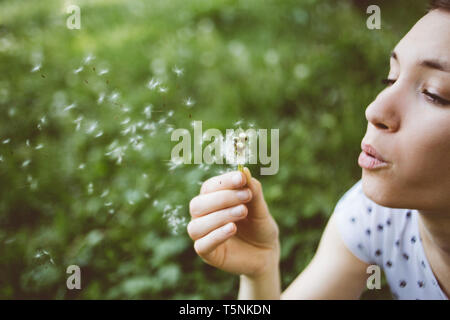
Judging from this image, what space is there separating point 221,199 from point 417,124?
1.29 ft

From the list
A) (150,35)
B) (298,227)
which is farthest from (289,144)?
(150,35)

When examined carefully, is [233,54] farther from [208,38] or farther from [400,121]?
[400,121]

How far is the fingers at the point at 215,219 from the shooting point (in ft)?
2.99

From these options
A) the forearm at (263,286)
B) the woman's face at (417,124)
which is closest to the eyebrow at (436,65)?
the woman's face at (417,124)

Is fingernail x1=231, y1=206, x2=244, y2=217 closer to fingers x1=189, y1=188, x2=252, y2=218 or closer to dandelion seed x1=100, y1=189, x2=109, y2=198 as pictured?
fingers x1=189, y1=188, x2=252, y2=218

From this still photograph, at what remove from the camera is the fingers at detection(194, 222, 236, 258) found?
0.90 meters

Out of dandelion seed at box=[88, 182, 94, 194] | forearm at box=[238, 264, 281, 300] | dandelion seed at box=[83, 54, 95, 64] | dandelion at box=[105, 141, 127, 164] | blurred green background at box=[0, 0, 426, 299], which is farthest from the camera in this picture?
dandelion seed at box=[83, 54, 95, 64]

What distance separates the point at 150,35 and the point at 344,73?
1056 millimetres

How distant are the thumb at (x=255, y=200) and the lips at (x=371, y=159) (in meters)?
0.22

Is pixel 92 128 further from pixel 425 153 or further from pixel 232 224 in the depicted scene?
pixel 425 153

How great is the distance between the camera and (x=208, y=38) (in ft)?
8.25

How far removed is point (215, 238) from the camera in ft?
2.97

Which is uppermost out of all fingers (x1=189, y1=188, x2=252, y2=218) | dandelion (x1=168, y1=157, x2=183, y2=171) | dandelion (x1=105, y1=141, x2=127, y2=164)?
dandelion (x1=105, y1=141, x2=127, y2=164)

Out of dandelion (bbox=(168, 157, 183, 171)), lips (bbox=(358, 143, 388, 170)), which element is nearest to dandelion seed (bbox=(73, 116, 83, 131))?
dandelion (bbox=(168, 157, 183, 171))
